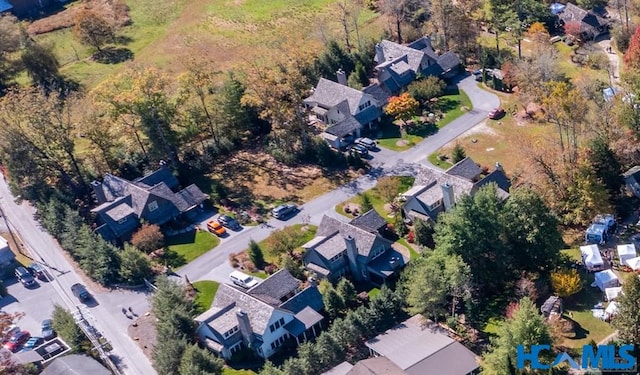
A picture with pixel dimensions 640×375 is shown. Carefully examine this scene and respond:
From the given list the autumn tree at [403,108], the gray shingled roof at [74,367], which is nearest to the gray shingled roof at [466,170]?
the autumn tree at [403,108]

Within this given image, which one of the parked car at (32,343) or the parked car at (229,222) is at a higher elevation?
the parked car at (32,343)

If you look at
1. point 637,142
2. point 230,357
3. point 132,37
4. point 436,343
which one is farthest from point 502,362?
point 132,37

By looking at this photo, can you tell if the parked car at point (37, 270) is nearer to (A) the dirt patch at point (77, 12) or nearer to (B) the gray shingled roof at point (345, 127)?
(B) the gray shingled roof at point (345, 127)

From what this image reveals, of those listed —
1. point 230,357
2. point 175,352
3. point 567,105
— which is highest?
point 567,105

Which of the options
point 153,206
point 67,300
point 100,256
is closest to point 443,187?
point 153,206

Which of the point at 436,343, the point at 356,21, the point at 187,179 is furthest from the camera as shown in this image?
the point at 356,21

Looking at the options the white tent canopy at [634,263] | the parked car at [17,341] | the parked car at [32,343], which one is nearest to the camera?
the white tent canopy at [634,263]

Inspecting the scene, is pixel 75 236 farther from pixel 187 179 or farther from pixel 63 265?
pixel 187 179
